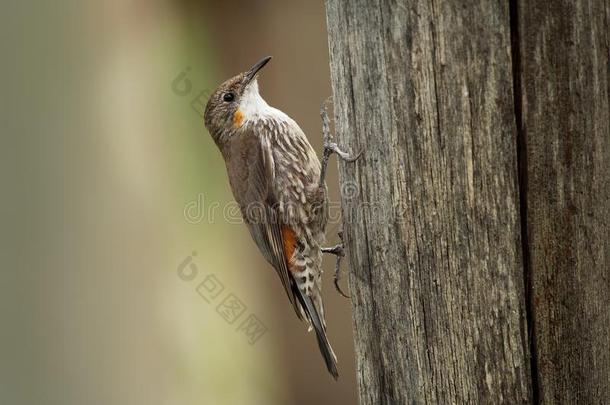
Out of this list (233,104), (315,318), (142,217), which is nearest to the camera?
(315,318)

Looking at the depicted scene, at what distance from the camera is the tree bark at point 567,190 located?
183 cm

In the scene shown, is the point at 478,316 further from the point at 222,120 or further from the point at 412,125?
the point at 222,120

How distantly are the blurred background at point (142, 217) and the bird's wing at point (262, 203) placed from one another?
553 millimetres

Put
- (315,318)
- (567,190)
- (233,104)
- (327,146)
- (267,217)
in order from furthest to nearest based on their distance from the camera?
(233,104)
(267,217)
(315,318)
(327,146)
(567,190)

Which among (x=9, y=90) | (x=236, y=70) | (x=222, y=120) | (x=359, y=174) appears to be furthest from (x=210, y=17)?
(x=359, y=174)

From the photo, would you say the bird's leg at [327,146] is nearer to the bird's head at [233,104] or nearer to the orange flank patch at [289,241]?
the orange flank patch at [289,241]

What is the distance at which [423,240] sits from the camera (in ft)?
6.59

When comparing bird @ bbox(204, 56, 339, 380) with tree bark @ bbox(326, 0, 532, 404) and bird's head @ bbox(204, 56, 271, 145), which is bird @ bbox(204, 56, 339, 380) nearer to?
bird's head @ bbox(204, 56, 271, 145)

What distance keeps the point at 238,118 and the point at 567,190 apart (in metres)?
2.72

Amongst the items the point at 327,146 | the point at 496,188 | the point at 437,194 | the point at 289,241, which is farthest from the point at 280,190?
the point at 496,188

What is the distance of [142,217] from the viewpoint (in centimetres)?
491

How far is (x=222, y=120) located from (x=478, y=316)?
2.71 meters

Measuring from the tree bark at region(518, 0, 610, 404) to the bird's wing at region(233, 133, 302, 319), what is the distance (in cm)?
222

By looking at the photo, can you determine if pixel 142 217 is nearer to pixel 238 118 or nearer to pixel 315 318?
pixel 238 118
